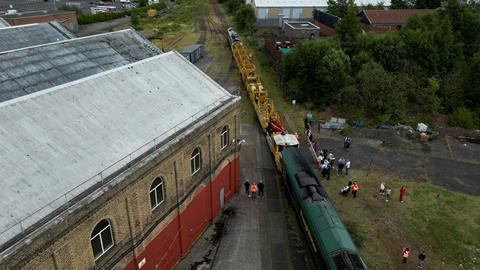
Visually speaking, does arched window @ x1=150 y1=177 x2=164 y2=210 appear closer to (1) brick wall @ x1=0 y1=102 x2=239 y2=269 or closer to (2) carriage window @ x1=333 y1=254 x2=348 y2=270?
(1) brick wall @ x1=0 y1=102 x2=239 y2=269

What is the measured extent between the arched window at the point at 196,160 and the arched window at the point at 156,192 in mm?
2882

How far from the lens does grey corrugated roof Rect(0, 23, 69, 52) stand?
2743 centimetres

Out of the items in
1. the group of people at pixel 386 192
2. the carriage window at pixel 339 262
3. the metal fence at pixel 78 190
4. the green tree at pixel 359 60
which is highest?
the metal fence at pixel 78 190

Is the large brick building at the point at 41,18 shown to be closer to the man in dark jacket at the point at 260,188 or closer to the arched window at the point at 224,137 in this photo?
the arched window at the point at 224,137

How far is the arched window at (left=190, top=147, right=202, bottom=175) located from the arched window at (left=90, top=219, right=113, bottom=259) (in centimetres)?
653

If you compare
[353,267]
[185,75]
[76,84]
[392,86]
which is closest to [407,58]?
[392,86]

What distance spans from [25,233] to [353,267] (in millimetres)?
13330

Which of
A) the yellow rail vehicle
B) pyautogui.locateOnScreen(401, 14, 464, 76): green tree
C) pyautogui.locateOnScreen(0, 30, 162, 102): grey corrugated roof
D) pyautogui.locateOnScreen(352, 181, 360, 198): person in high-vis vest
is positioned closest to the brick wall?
the yellow rail vehicle

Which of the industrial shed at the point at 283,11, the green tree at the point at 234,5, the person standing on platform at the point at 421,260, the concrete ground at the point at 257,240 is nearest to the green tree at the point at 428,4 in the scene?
the industrial shed at the point at 283,11

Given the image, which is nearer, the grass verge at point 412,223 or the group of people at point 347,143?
the grass verge at point 412,223

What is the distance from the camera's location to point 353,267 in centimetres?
1719

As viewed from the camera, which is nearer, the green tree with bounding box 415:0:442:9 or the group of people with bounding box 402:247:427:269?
the group of people with bounding box 402:247:427:269

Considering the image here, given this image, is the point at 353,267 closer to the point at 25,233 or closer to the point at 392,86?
the point at 25,233

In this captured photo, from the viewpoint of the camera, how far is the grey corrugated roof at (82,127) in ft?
44.9
